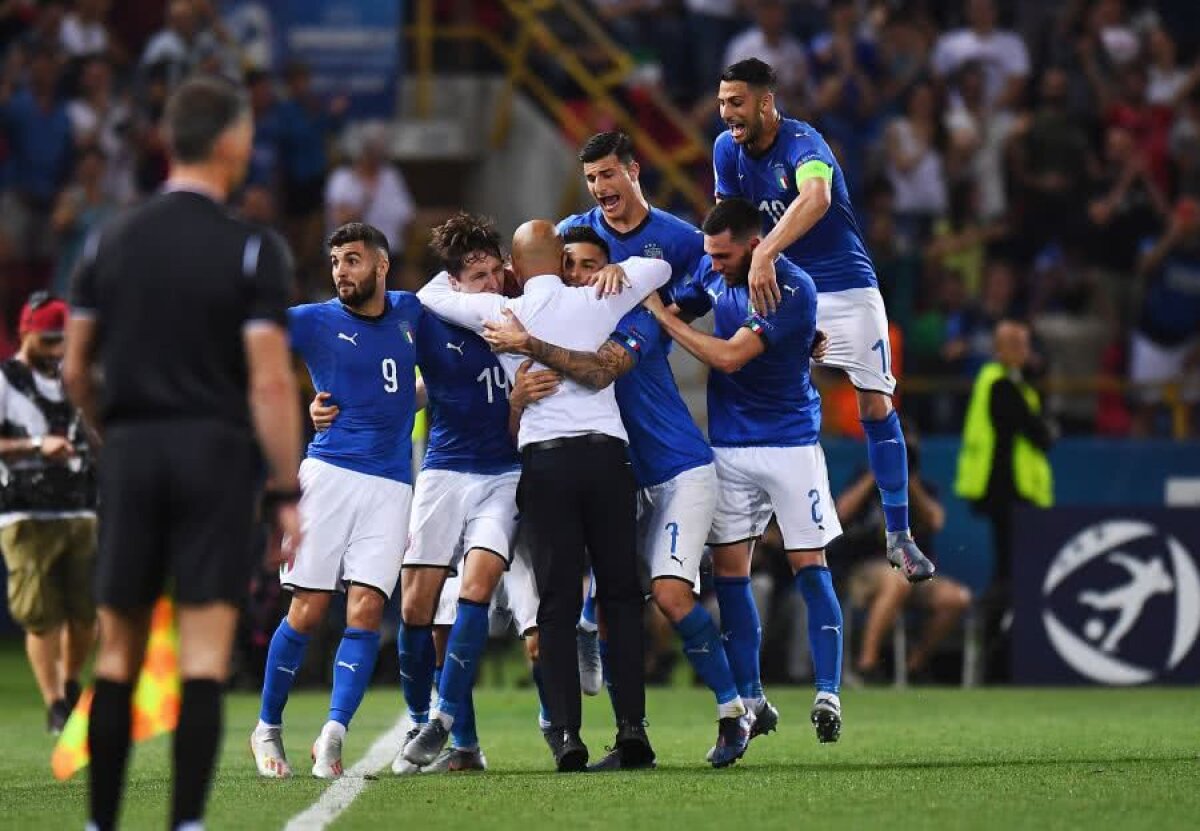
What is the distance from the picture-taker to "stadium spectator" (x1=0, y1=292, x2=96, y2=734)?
1255 cm

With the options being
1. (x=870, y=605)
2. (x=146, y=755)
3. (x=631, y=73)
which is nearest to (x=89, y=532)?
(x=146, y=755)

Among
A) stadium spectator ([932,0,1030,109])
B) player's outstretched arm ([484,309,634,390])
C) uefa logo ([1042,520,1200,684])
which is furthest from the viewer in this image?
stadium spectator ([932,0,1030,109])

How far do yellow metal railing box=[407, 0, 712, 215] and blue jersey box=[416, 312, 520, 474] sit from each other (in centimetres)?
994

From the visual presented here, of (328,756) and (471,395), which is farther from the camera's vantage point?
(471,395)

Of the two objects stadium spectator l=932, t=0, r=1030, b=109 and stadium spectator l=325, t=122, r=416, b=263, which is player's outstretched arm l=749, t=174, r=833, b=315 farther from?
stadium spectator l=932, t=0, r=1030, b=109

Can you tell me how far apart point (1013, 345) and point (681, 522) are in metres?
6.54

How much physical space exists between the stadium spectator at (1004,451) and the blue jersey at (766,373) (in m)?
5.73

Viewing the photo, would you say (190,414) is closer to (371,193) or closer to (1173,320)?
(371,193)

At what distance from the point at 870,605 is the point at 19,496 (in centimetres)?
634

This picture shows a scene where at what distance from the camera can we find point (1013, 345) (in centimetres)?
1557

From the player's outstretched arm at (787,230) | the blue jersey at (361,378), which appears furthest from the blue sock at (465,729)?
the player's outstretched arm at (787,230)

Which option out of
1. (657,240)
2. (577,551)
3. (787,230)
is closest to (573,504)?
(577,551)

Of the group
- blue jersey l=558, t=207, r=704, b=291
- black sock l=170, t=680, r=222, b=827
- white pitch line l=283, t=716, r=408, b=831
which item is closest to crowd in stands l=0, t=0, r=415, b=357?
white pitch line l=283, t=716, r=408, b=831

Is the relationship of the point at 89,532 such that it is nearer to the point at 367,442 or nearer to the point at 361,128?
the point at 367,442
